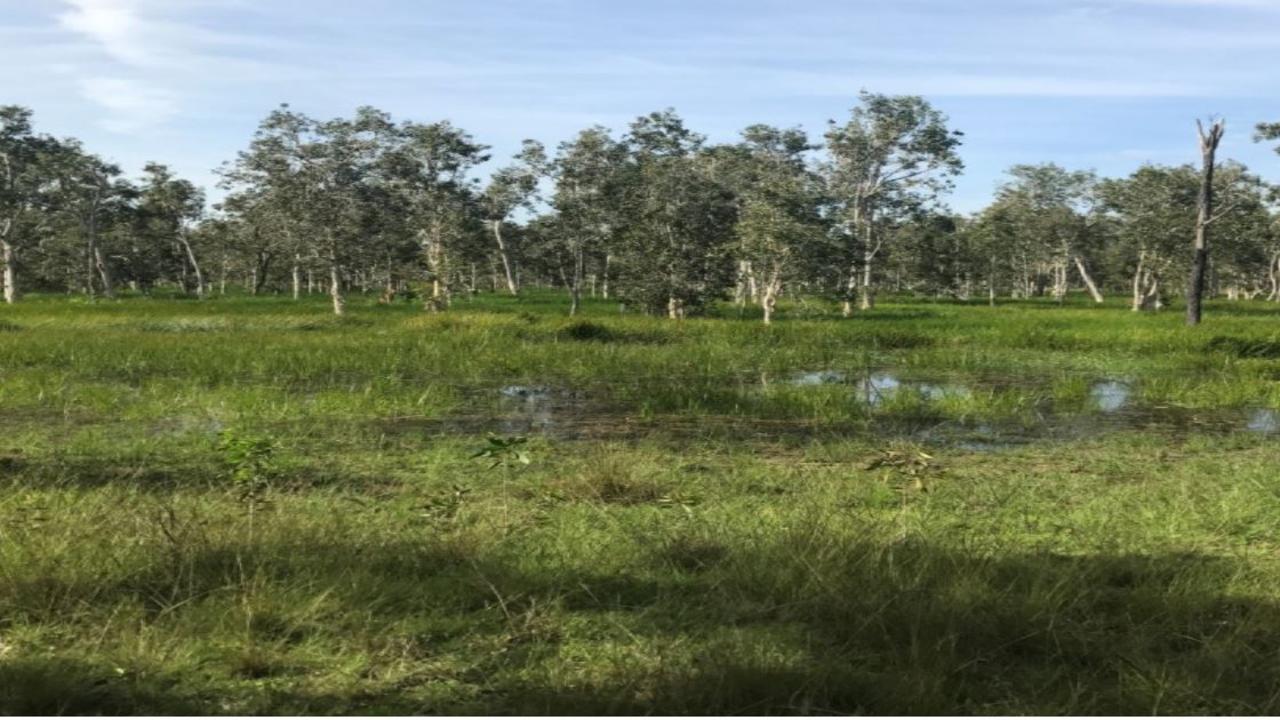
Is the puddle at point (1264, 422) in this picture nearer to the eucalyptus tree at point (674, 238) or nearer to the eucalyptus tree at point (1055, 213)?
the eucalyptus tree at point (674, 238)

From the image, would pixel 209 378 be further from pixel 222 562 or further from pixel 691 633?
pixel 691 633

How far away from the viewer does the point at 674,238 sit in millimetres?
34781

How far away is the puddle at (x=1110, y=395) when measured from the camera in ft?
41.7

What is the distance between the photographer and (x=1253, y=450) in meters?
9.02

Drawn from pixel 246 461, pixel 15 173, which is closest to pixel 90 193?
pixel 15 173

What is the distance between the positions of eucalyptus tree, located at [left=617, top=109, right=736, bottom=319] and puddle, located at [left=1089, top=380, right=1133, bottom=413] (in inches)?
782

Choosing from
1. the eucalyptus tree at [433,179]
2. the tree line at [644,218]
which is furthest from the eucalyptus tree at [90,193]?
the eucalyptus tree at [433,179]

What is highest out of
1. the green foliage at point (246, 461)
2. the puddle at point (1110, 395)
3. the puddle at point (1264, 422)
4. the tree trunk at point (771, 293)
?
the tree trunk at point (771, 293)

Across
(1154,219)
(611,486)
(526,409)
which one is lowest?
(526,409)

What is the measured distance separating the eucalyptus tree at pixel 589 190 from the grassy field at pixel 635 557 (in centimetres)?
3134

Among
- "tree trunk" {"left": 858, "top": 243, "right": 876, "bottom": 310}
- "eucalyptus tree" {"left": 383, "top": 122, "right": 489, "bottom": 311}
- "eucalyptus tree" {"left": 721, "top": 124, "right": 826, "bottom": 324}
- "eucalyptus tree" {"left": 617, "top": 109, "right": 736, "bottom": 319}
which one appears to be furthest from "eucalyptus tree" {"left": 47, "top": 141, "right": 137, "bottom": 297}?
"tree trunk" {"left": 858, "top": 243, "right": 876, "bottom": 310}

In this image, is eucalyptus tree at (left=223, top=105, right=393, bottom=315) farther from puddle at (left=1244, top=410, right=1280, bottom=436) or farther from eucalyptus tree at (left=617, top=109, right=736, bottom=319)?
puddle at (left=1244, top=410, right=1280, bottom=436)

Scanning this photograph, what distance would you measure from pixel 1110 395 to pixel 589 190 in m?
31.5

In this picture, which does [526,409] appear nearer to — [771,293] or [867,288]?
[771,293]
